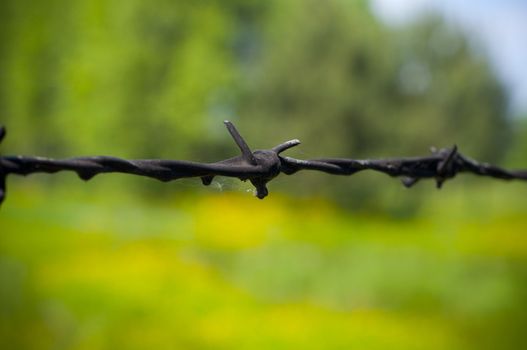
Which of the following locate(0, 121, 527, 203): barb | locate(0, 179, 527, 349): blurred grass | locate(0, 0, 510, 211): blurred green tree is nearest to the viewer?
locate(0, 121, 527, 203): barb

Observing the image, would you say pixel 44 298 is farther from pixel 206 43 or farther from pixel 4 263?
pixel 206 43

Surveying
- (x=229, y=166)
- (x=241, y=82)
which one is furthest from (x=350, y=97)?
(x=229, y=166)

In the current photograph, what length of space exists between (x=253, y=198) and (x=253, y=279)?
1081 millimetres

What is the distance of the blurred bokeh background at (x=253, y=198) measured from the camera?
16.0 feet

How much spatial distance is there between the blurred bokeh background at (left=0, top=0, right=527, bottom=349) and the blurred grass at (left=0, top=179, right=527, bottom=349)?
3cm

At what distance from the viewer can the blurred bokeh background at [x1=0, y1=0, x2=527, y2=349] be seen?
16.0ft

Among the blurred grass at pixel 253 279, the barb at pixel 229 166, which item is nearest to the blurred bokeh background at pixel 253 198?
the blurred grass at pixel 253 279

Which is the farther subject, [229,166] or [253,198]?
[253,198]

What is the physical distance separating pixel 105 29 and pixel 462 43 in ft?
25.7

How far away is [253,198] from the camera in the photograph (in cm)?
720

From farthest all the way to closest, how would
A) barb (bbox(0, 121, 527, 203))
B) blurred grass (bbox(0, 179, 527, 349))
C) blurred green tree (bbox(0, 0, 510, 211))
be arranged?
blurred green tree (bbox(0, 0, 510, 211)) → blurred grass (bbox(0, 179, 527, 349)) → barb (bbox(0, 121, 527, 203))

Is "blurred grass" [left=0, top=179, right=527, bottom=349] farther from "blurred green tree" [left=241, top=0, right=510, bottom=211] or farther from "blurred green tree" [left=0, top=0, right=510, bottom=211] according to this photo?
"blurred green tree" [left=0, top=0, right=510, bottom=211]

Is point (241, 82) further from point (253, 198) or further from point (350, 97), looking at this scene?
point (253, 198)

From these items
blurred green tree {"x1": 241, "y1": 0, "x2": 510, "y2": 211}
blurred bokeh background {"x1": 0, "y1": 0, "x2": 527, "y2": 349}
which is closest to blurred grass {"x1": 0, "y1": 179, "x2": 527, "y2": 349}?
blurred bokeh background {"x1": 0, "y1": 0, "x2": 527, "y2": 349}
